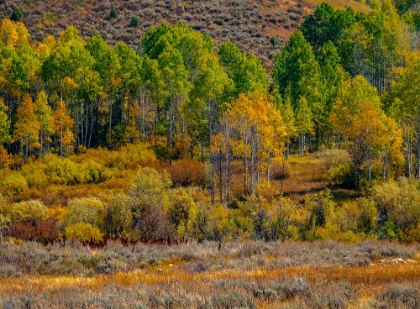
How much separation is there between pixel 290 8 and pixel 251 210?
80.0 meters

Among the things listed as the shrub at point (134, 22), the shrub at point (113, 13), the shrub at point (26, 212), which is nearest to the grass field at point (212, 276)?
the shrub at point (26, 212)

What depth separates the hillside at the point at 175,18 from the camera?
80500 mm

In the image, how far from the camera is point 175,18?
87.5 meters

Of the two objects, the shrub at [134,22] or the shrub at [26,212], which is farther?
the shrub at [134,22]

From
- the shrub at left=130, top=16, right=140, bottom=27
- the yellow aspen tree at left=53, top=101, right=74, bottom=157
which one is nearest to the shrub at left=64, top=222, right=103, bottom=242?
the yellow aspen tree at left=53, top=101, right=74, bottom=157

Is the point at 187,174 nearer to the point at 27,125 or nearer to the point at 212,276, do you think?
the point at 27,125

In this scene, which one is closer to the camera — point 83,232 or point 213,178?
point 83,232

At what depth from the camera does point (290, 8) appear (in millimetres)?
96688

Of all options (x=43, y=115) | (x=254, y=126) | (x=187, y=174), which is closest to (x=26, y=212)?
(x=187, y=174)

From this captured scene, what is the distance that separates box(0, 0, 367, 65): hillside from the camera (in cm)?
8050

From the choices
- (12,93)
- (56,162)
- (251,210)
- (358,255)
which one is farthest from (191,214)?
(12,93)

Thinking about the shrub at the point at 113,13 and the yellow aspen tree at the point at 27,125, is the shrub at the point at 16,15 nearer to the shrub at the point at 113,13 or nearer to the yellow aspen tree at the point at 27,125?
the shrub at the point at 113,13

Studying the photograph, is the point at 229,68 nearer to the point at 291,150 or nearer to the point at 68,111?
the point at 291,150

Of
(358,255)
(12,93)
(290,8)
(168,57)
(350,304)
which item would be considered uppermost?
(290,8)
